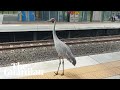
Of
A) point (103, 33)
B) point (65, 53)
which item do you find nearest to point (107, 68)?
point (65, 53)

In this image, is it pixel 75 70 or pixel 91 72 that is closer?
pixel 91 72

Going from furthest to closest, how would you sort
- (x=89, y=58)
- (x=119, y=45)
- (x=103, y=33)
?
1. (x=103, y=33)
2. (x=119, y=45)
3. (x=89, y=58)

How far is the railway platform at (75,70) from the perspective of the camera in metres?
6.34

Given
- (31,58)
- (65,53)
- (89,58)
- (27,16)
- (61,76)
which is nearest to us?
(65,53)

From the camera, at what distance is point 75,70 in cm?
706

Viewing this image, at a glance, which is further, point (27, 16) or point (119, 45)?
point (27, 16)

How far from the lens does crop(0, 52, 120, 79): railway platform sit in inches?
250
